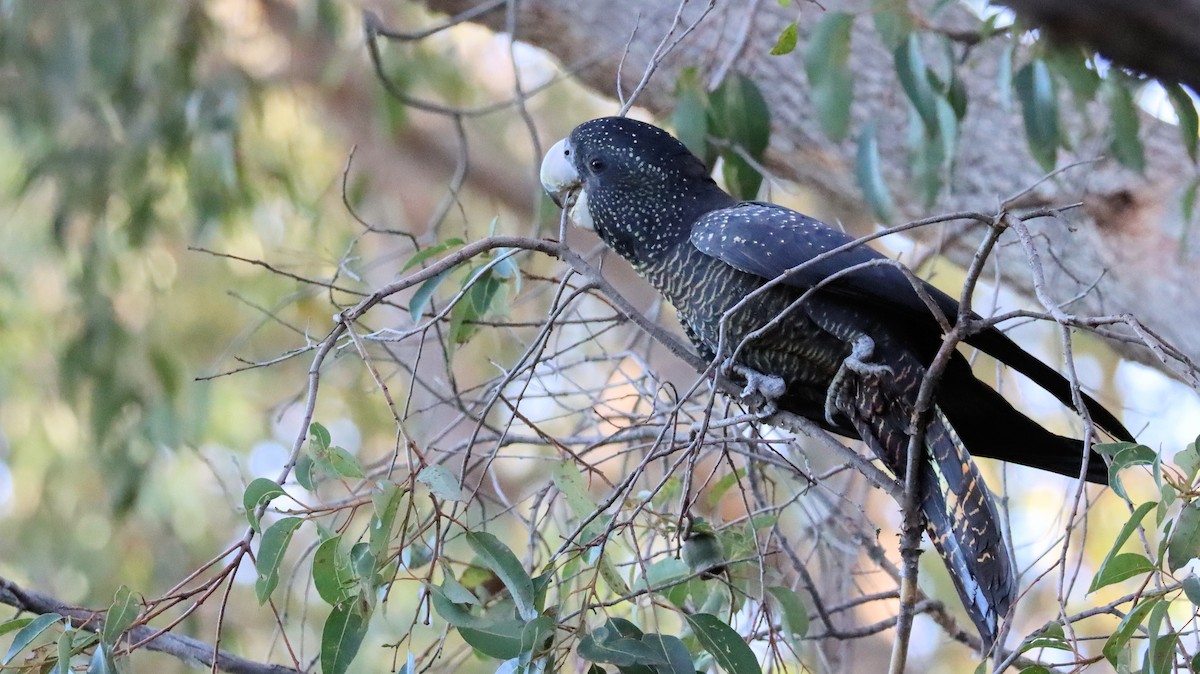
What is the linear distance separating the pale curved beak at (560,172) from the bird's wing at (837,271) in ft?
1.05

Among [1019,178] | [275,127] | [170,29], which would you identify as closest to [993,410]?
[1019,178]

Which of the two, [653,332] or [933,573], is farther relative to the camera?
[933,573]

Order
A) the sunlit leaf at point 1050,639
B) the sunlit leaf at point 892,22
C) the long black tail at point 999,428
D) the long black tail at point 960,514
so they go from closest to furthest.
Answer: the sunlit leaf at point 1050,639 < the long black tail at point 960,514 < the long black tail at point 999,428 < the sunlit leaf at point 892,22

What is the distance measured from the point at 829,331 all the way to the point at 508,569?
75cm

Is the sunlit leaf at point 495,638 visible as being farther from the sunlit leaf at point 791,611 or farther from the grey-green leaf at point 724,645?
the sunlit leaf at point 791,611

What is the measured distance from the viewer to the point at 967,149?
312 centimetres

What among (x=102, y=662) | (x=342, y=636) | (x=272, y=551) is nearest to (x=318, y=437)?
(x=272, y=551)

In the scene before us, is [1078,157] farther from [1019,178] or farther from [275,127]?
[275,127]

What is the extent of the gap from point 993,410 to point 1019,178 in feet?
4.04

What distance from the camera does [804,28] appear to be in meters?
3.26

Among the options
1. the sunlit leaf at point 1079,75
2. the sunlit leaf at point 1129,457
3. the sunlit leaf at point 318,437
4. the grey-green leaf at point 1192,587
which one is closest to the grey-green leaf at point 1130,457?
the sunlit leaf at point 1129,457

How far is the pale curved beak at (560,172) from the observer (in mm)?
2248

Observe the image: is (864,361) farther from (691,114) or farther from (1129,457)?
(691,114)

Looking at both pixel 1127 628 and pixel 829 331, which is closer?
pixel 1127 628
